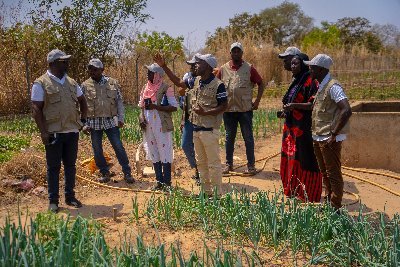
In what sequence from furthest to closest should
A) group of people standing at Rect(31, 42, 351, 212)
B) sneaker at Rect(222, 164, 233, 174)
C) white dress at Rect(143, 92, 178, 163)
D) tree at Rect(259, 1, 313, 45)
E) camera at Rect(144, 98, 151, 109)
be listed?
1. tree at Rect(259, 1, 313, 45)
2. sneaker at Rect(222, 164, 233, 174)
3. white dress at Rect(143, 92, 178, 163)
4. camera at Rect(144, 98, 151, 109)
5. group of people standing at Rect(31, 42, 351, 212)

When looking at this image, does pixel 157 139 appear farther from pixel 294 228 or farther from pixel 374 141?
pixel 374 141

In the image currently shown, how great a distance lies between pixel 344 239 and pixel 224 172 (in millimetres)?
3341

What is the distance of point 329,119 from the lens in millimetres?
4164

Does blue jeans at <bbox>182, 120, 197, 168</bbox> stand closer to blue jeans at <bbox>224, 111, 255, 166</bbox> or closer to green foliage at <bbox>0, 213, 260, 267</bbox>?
blue jeans at <bbox>224, 111, 255, 166</bbox>

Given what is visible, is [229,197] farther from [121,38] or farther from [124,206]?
[121,38]

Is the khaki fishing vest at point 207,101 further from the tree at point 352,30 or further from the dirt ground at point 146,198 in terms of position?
the tree at point 352,30

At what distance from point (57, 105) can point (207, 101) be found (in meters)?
1.55

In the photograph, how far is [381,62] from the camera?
2645 cm

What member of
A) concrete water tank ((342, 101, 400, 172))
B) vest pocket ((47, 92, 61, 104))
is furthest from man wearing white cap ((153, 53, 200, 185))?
concrete water tank ((342, 101, 400, 172))

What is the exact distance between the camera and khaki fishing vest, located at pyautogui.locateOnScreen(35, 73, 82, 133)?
4590mm

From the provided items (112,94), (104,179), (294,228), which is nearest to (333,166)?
(294,228)

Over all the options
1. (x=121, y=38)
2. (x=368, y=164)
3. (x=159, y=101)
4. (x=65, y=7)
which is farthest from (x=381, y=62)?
(x=159, y=101)

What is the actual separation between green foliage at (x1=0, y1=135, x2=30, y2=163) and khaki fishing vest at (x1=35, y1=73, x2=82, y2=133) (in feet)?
7.97

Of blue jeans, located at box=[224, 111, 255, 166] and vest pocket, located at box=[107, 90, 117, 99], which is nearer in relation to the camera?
vest pocket, located at box=[107, 90, 117, 99]
